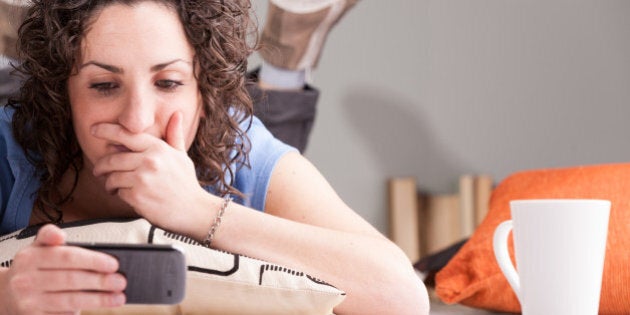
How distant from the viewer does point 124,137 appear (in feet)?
3.18

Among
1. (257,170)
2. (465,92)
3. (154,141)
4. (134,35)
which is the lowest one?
(465,92)

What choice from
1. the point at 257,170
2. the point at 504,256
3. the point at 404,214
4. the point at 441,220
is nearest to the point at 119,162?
the point at 257,170

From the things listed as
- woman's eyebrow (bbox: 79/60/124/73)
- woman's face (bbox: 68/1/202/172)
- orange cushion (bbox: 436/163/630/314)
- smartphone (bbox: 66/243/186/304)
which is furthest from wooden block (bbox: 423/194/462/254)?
smartphone (bbox: 66/243/186/304)

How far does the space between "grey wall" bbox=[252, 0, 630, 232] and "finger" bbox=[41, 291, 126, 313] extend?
1.42 m

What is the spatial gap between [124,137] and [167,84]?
0.30ft

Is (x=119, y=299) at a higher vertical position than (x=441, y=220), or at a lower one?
higher

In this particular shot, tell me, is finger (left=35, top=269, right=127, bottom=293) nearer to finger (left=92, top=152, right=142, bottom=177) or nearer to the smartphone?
the smartphone

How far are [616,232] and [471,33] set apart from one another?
3.84ft

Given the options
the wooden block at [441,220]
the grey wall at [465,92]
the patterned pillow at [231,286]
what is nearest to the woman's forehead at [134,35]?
the patterned pillow at [231,286]

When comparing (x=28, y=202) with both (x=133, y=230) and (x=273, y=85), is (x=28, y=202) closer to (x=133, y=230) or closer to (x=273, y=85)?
(x=133, y=230)

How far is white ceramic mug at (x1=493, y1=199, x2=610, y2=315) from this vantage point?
0.77m

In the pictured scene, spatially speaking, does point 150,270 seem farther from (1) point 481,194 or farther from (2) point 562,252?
(1) point 481,194

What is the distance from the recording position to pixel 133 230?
2.82 ft

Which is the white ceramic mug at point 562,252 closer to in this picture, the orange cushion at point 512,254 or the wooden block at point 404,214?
the orange cushion at point 512,254
